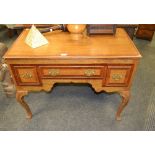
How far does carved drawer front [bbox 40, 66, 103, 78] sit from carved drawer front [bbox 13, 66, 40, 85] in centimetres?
7

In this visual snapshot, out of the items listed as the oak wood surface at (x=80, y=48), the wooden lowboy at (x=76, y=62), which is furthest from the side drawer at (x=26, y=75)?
the oak wood surface at (x=80, y=48)

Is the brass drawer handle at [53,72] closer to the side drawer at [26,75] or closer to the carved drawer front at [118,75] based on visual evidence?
the side drawer at [26,75]

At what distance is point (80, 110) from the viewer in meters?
1.73

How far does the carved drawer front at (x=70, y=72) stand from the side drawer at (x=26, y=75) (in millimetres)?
66

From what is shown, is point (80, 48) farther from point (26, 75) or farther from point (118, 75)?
point (26, 75)

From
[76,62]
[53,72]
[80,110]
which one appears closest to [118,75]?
[76,62]

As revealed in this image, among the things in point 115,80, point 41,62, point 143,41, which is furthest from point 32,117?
point 143,41

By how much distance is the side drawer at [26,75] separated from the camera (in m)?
1.21

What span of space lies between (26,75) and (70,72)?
35 centimetres
